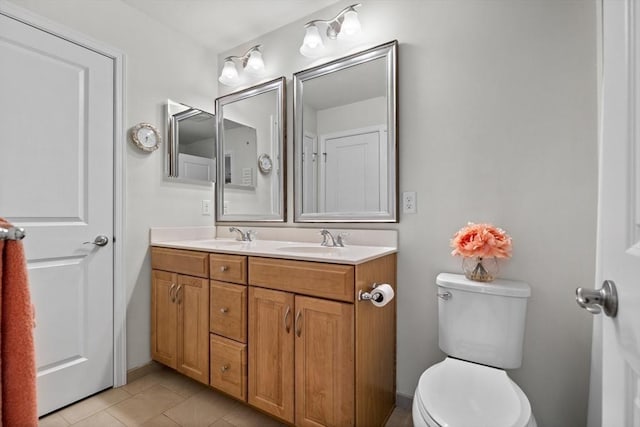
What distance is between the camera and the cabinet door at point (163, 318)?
6.20 ft

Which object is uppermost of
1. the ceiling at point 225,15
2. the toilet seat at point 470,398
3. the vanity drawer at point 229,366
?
the ceiling at point 225,15

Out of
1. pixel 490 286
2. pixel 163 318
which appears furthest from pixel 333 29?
pixel 163 318

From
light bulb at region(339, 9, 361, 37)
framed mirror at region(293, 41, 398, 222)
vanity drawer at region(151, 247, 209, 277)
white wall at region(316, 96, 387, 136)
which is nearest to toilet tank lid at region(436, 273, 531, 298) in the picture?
framed mirror at region(293, 41, 398, 222)

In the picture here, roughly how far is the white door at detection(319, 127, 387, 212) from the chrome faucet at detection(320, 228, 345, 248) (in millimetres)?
158

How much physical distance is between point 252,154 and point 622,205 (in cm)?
207

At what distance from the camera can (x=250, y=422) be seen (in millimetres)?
1561

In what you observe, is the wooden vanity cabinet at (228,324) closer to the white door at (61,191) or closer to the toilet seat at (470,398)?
the white door at (61,191)

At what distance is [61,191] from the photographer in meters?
1.64

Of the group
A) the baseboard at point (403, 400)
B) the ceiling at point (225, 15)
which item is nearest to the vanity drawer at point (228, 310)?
the baseboard at point (403, 400)

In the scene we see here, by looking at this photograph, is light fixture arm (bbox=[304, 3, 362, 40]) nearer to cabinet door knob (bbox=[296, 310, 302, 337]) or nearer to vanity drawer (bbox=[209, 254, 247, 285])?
vanity drawer (bbox=[209, 254, 247, 285])

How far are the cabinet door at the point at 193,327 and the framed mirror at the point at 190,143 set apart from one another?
0.80 meters

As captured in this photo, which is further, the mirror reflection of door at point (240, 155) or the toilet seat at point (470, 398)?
the mirror reflection of door at point (240, 155)

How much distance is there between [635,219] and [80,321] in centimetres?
227

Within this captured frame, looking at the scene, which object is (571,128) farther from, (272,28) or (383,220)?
(272,28)
